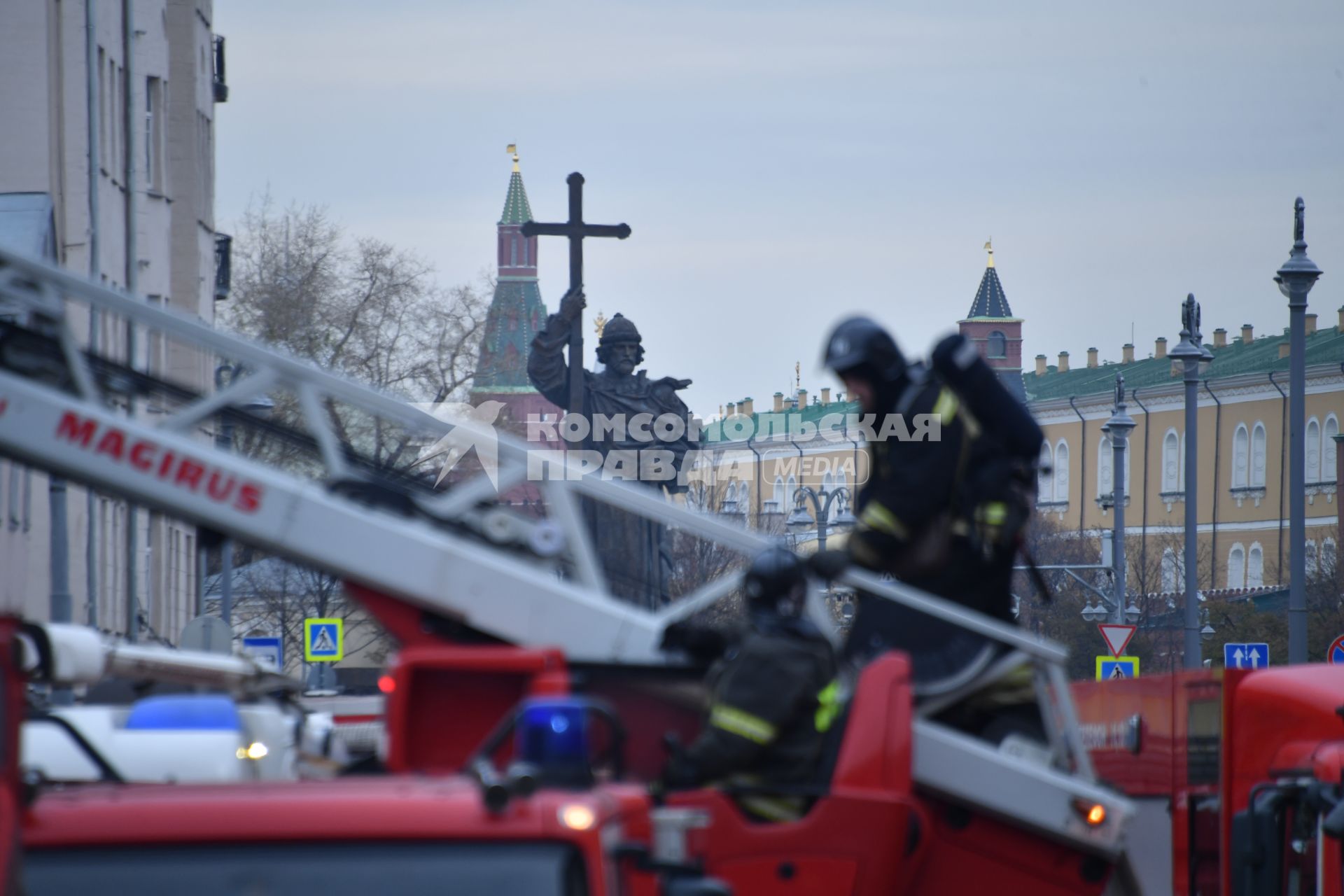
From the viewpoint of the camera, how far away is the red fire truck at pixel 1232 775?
920 cm

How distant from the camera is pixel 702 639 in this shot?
7387 mm

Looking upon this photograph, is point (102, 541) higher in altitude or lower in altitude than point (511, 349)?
lower

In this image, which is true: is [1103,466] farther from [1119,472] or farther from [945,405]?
[945,405]

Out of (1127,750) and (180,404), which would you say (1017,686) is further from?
(1127,750)

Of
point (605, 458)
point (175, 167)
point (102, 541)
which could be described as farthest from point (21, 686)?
point (175, 167)

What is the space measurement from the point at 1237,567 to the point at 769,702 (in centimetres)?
10918

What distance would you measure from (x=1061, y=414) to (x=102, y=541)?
9794 centimetres

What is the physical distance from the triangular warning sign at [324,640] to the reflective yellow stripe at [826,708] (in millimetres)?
28963

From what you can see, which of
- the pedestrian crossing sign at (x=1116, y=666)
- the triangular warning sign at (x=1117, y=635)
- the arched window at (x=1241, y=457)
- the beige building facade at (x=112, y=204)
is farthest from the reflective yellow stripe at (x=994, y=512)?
the arched window at (x=1241, y=457)

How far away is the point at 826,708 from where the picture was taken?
277 inches

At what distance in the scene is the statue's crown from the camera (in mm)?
28531

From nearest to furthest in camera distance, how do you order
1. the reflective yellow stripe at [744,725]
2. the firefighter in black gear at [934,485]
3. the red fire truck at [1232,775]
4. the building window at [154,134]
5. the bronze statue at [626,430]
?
the reflective yellow stripe at [744,725]
the firefighter in black gear at [934,485]
the red fire truck at [1232,775]
the bronze statue at [626,430]
the building window at [154,134]

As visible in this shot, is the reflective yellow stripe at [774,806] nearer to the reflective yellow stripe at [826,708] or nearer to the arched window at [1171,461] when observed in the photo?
the reflective yellow stripe at [826,708]

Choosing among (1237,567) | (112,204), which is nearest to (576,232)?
(112,204)
